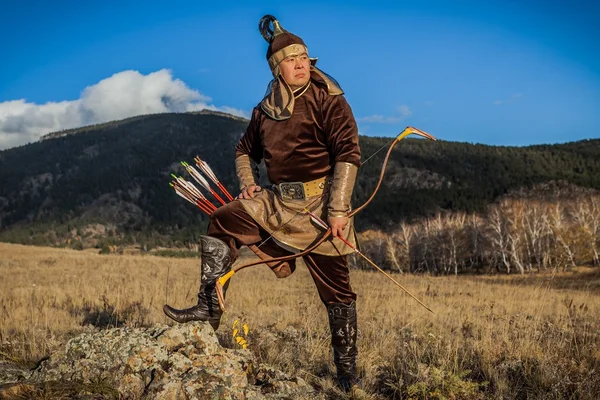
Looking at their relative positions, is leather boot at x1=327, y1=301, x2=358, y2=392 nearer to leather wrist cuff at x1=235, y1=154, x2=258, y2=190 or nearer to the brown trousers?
the brown trousers

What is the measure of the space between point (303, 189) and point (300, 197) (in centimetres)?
7

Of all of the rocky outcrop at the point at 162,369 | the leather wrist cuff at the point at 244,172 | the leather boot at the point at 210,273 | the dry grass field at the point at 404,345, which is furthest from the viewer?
the leather wrist cuff at the point at 244,172

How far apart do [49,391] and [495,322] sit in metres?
6.14

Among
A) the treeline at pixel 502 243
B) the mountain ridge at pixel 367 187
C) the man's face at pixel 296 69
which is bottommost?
the treeline at pixel 502 243

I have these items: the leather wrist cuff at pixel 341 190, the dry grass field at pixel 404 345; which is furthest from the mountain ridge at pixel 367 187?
the leather wrist cuff at pixel 341 190

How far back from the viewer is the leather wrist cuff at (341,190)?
3.66 m

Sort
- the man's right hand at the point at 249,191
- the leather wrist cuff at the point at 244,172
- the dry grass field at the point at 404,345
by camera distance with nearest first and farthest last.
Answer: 1. the dry grass field at the point at 404,345
2. the man's right hand at the point at 249,191
3. the leather wrist cuff at the point at 244,172

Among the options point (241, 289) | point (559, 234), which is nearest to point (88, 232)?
point (559, 234)

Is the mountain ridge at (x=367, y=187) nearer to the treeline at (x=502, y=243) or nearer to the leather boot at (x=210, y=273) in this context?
the treeline at (x=502, y=243)

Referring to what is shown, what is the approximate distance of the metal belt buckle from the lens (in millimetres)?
3936

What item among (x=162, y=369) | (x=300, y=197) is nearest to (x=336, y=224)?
(x=300, y=197)

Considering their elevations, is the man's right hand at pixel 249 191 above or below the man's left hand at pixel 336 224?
above

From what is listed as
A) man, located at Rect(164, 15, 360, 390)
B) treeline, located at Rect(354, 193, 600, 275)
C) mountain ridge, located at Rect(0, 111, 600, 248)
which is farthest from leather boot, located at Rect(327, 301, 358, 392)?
mountain ridge, located at Rect(0, 111, 600, 248)

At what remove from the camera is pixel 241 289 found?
1169 centimetres
